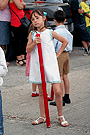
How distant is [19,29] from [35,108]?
325cm

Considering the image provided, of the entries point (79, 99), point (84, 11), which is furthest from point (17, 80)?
point (84, 11)

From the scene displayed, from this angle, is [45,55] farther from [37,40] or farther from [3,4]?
[3,4]

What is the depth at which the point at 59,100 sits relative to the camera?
365 centimetres

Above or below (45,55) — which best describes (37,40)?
above

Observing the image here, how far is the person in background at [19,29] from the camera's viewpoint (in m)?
6.50

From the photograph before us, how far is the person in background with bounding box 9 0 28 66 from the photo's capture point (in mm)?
6504

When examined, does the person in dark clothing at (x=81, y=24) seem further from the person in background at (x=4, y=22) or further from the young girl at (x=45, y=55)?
the young girl at (x=45, y=55)

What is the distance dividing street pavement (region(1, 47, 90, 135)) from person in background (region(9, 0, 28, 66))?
68 cm

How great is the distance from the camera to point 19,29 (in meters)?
7.11

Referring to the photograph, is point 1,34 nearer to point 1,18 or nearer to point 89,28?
point 1,18

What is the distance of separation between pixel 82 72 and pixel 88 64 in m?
0.96

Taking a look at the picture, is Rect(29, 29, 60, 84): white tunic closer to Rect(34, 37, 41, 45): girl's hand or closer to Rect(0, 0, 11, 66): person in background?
Rect(34, 37, 41, 45): girl's hand

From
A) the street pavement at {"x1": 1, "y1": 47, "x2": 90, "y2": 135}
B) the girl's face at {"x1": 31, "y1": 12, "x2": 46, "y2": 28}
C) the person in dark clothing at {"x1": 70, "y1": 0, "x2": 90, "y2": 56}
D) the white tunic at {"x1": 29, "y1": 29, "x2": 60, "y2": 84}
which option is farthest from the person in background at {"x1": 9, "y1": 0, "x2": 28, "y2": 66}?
the white tunic at {"x1": 29, "y1": 29, "x2": 60, "y2": 84}

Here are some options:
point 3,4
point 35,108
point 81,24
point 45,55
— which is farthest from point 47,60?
point 81,24
